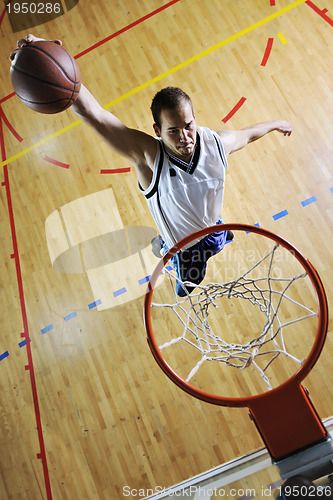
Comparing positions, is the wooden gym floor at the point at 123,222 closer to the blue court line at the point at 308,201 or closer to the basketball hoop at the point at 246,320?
the blue court line at the point at 308,201

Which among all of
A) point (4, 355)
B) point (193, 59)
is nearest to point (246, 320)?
point (4, 355)

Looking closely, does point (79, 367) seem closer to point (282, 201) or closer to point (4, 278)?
point (4, 278)

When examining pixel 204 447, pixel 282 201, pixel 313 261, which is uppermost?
pixel 282 201

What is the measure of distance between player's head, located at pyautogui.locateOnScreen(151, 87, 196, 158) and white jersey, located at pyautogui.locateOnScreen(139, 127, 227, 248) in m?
0.10

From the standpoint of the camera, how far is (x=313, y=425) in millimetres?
1966

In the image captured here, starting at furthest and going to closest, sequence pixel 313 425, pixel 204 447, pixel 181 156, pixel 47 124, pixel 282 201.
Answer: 1. pixel 47 124
2. pixel 282 201
3. pixel 204 447
4. pixel 181 156
5. pixel 313 425

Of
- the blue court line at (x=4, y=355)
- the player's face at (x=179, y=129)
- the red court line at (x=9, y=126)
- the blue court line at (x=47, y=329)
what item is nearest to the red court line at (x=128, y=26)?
the red court line at (x=9, y=126)

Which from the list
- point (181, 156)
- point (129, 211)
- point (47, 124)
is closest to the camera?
point (181, 156)

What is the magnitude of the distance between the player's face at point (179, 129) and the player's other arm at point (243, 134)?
30 cm

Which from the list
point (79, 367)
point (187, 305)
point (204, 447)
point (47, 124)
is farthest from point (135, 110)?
point (204, 447)

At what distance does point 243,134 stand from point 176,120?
59cm

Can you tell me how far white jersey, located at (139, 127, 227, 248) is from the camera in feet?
8.50

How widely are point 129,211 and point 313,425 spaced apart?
2.22 metres

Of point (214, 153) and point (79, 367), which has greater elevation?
point (214, 153)
